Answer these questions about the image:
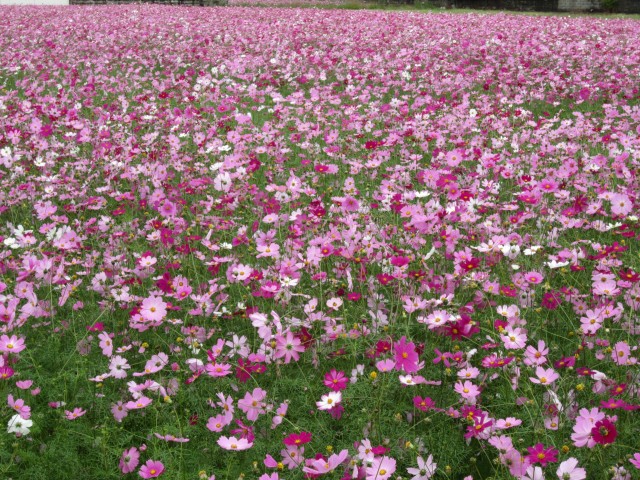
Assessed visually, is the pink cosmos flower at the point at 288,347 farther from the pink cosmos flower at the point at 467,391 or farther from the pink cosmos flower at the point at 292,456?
the pink cosmos flower at the point at 467,391

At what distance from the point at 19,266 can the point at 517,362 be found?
7.69 feet

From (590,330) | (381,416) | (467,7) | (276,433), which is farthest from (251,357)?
(467,7)

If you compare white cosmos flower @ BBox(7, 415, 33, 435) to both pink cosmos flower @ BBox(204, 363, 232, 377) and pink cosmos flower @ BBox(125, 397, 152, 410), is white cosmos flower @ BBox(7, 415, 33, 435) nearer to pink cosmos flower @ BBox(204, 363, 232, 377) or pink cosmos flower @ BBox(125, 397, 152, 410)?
pink cosmos flower @ BBox(125, 397, 152, 410)

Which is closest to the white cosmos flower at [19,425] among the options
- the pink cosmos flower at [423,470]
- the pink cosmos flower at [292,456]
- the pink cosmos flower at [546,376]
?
the pink cosmos flower at [292,456]

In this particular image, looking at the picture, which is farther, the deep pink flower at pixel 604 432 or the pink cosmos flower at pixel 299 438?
the pink cosmos flower at pixel 299 438

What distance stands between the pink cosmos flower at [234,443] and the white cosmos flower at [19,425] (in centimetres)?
62

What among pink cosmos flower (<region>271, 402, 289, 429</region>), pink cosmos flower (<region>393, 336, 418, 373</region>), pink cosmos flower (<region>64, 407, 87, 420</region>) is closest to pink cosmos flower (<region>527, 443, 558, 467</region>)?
pink cosmos flower (<region>393, 336, 418, 373</region>)

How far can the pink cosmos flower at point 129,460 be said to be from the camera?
6.15ft

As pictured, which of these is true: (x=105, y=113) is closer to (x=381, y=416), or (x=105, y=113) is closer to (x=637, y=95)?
(x=381, y=416)

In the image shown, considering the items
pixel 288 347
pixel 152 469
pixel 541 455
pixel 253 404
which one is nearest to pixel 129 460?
pixel 152 469

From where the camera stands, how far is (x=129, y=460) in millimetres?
1880

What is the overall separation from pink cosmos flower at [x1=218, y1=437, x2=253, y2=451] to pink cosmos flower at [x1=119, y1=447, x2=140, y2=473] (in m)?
0.29

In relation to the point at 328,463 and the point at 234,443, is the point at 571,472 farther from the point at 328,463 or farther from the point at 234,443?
the point at 234,443

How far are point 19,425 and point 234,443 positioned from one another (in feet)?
2.29
